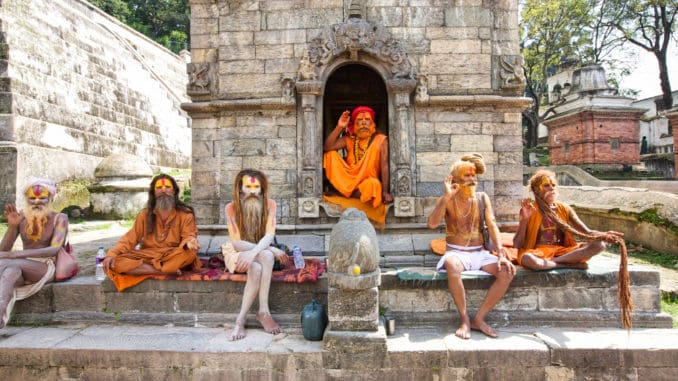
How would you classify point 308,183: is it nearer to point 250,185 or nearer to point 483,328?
point 250,185

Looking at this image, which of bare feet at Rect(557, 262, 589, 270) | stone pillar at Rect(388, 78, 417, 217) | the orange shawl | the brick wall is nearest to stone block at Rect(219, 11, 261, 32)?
stone pillar at Rect(388, 78, 417, 217)

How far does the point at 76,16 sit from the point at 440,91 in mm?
13081

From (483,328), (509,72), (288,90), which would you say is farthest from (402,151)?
(483,328)

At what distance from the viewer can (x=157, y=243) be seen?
5004 mm

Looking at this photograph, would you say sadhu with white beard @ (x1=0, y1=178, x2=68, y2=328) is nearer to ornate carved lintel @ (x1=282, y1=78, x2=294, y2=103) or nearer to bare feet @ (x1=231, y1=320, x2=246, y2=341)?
bare feet @ (x1=231, y1=320, x2=246, y2=341)

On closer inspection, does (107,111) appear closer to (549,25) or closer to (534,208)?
(534,208)

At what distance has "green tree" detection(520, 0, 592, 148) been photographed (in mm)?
24078

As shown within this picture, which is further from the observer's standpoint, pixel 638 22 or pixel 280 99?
pixel 638 22

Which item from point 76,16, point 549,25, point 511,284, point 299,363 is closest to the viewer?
point 299,363

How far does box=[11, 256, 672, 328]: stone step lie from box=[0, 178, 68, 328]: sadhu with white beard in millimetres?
203

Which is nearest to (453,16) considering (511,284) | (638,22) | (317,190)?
(317,190)

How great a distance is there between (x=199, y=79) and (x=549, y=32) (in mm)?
24430

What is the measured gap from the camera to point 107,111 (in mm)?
13930

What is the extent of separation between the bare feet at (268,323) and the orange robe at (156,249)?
1116 mm
